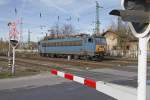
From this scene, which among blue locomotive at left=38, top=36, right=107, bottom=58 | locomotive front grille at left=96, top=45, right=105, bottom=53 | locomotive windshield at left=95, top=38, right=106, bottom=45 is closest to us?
locomotive front grille at left=96, top=45, right=105, bottom=53

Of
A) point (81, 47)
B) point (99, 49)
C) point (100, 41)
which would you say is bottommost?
point (99, 49)

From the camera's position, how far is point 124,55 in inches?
2564

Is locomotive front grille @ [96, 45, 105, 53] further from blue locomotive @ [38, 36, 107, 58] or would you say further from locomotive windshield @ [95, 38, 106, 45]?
locomotive windshield @ [95, 38, 106, 45]

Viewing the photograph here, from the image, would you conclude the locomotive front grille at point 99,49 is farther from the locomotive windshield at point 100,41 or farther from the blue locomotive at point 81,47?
the locomotive windshield at point 100,41

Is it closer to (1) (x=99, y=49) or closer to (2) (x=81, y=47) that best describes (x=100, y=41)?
(1) (x=99, y=49)

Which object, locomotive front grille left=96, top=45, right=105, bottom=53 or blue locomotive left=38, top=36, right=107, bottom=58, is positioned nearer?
locomotive front grille left=96, top=45, right=105, bottom=53

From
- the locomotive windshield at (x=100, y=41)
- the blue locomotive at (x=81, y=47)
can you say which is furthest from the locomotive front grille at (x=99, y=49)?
the locomotive windshield at (x=100, y=41)

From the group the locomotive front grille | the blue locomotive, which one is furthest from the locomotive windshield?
the locomotive front grille

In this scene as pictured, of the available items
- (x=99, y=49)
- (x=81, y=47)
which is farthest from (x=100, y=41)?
(x=81, y=47)

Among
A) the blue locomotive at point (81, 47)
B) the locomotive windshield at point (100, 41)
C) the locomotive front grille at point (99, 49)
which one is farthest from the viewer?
the locomotive windshield at point (100, 41)

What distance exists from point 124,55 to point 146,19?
205 feet

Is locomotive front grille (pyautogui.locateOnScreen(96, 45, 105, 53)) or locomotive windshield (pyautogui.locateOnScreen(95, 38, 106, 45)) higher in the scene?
locomotive windshield (pyautogui.locateOnScreen(95, 38, 106, 45))

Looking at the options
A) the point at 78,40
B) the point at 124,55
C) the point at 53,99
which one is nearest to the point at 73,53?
the point at 78,40

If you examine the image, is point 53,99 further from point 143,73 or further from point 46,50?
point 46,50
